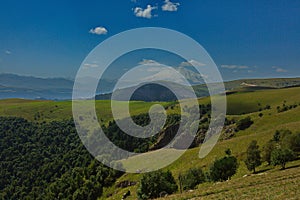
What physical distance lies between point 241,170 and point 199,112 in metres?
119

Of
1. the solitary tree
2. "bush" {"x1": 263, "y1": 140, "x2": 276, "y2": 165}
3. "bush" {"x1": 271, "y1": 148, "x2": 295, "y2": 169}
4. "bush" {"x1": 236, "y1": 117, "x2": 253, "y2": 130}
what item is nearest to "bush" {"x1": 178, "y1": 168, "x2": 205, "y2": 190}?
the solitary tree

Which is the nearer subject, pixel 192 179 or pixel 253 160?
pixel 253 160

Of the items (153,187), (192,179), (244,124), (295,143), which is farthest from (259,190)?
(244,124)

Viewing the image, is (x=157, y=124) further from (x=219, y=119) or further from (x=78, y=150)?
(x=78, y=150)

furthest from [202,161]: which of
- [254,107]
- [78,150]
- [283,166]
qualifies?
[78,150]

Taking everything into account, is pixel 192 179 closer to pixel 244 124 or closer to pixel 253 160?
pixel 253 160

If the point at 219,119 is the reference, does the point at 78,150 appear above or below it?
below

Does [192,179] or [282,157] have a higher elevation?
[282,157]

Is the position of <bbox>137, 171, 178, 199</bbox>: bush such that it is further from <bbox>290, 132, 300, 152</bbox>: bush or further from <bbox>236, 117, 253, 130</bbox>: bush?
<bbox>236, 117, 253, 130</bbox>: bush

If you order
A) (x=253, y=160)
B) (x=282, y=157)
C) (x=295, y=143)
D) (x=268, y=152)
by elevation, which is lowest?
(x=253, y=160)

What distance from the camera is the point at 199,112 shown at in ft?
600

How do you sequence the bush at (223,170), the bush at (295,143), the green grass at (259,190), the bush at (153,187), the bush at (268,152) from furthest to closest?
the bush at (295,143) < the bush at (268,152) < the bush at (223,170) < the bush at (153,187) < the green grass at (259,190)

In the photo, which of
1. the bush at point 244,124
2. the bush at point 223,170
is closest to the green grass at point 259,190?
the bush at point 223,170

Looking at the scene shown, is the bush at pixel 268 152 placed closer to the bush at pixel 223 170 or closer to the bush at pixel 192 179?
the bush at pixel 223 170
